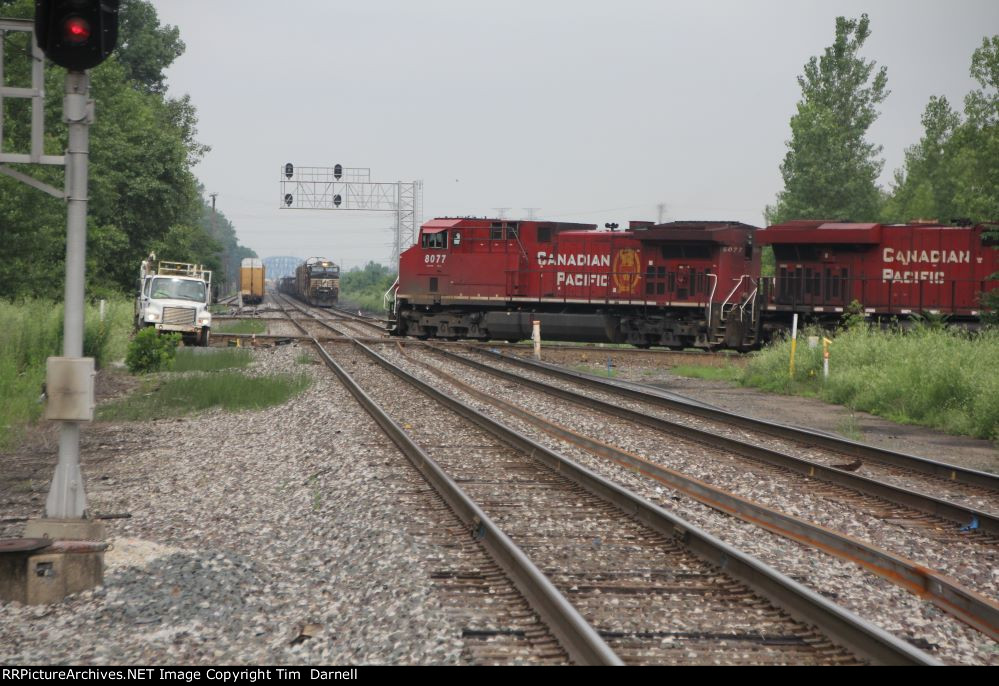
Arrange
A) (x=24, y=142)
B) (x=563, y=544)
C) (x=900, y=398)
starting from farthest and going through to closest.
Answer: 1. (x=24, y=142)
2. (x=900, y=398)
3. (x=563, y=544)

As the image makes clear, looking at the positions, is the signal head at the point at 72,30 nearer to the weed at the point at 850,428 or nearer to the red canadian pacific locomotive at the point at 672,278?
the weed at the point at 850,428

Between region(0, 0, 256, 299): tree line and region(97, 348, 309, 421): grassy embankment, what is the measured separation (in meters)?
4.67

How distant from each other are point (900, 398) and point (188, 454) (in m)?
11.8

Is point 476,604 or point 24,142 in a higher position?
point 24,142

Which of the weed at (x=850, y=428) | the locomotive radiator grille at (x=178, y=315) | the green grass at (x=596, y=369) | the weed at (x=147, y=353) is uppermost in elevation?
the locomotive radiator grille at (x=178, y=315)

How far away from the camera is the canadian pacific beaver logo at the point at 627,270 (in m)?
28.6

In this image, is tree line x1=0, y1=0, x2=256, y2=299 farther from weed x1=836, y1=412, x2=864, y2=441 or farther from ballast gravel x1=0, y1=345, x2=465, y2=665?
weed x1=836, y1=412, x2=864, y2=441

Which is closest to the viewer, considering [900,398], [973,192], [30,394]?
[30,394]

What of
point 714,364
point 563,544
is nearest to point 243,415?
point 563,544

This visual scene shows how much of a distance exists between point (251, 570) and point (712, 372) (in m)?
18.9

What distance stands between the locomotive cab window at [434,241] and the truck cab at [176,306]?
22.2 feet

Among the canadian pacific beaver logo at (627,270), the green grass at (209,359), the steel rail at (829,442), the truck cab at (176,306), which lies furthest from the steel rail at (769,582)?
the truck cab at (176,306)

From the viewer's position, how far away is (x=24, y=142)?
2525cm

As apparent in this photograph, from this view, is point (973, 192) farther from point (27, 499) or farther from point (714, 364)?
point (27, 499)
